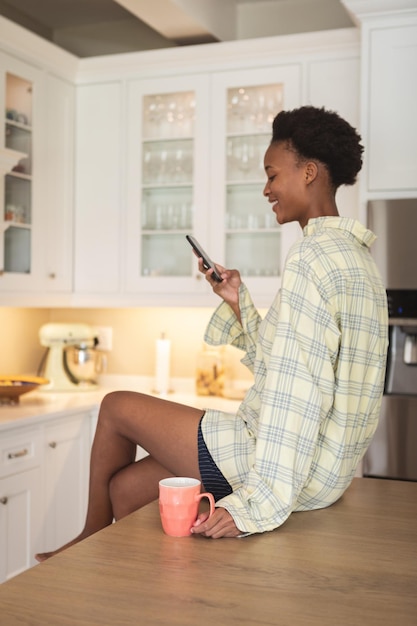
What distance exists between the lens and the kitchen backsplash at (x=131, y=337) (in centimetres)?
375

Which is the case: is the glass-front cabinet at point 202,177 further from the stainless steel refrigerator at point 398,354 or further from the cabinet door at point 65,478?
the cabinet door at point 65,478

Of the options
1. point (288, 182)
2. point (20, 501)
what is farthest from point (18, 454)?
point (288, 182)

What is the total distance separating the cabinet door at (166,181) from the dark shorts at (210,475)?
5.79ft

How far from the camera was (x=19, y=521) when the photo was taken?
2.93 meters

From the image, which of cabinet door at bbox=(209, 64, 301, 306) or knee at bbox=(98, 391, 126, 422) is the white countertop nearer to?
cabinet door at bbox=(209, 64, 301, 306)

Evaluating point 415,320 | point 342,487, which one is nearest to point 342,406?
point 342,487

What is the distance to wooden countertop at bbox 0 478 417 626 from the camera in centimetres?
103

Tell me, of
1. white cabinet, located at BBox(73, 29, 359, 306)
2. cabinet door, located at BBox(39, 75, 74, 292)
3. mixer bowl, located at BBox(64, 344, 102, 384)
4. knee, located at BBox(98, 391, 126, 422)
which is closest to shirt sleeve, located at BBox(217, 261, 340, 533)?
knee, located at BBox(98, 391, 126, 422)

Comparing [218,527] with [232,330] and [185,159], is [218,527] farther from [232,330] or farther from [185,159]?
[185,159]

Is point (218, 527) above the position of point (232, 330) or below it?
below

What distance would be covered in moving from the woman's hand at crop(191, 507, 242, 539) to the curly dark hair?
2.67 ft

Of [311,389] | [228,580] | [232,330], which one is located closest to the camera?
[228,580]

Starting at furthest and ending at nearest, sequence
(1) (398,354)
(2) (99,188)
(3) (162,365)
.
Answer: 1. (3) (162,365)
2. (2) (99,188)
3. (1) (398,354)

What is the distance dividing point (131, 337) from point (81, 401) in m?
0.65
